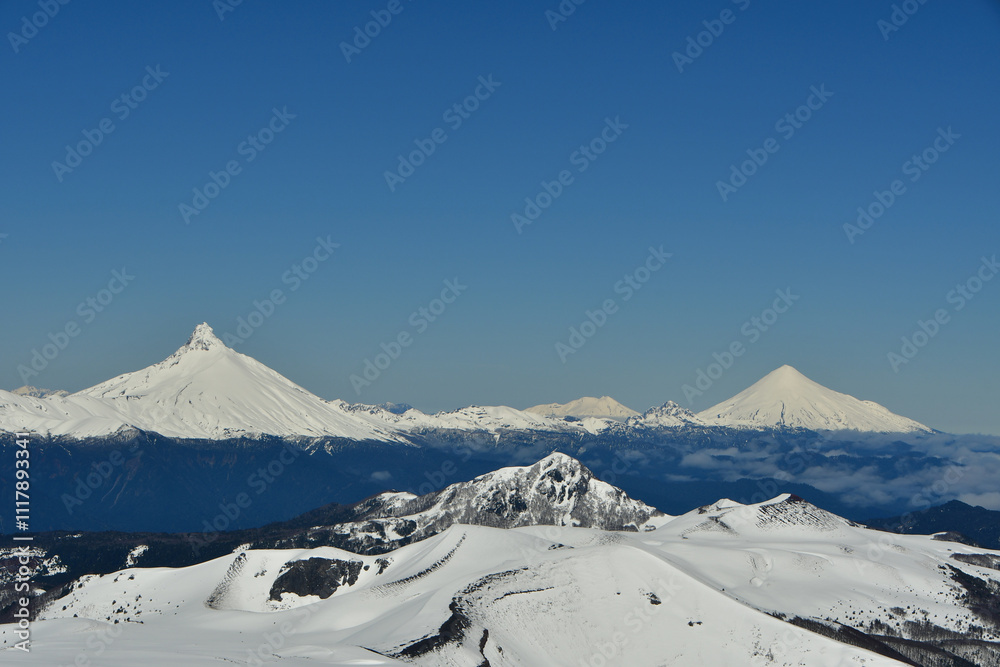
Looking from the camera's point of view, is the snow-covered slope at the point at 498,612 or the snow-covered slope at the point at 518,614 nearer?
the snow-covered slope at the point at 498,612

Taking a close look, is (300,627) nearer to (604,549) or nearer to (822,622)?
(604,549)

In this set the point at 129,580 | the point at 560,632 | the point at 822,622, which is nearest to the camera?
the point at 560,632

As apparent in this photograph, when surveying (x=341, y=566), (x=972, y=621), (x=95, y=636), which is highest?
(x=972, y=621)

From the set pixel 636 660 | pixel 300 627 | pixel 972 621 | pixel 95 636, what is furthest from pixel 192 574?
pixel 972 621

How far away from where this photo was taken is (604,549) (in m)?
178

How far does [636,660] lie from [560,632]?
12.8m

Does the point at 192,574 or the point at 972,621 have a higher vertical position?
the point at 972,621

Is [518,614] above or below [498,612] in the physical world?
above

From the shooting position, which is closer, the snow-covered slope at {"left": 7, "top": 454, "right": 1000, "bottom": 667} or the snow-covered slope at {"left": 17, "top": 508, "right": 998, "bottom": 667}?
the snow-covered slope at {"left": 17, "top": 508, "right": 998, "bottom": 667}

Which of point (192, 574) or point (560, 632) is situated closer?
point (560, 632)

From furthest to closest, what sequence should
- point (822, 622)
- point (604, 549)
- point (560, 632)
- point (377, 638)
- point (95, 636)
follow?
point (604, 549) < point (822, 622) < point (560, 632) < point (377, 638) < point (95, 636)

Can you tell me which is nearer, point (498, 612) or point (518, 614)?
point (498, 612)

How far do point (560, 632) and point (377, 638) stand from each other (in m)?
30.7

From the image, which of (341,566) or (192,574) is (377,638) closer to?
(341,566)
